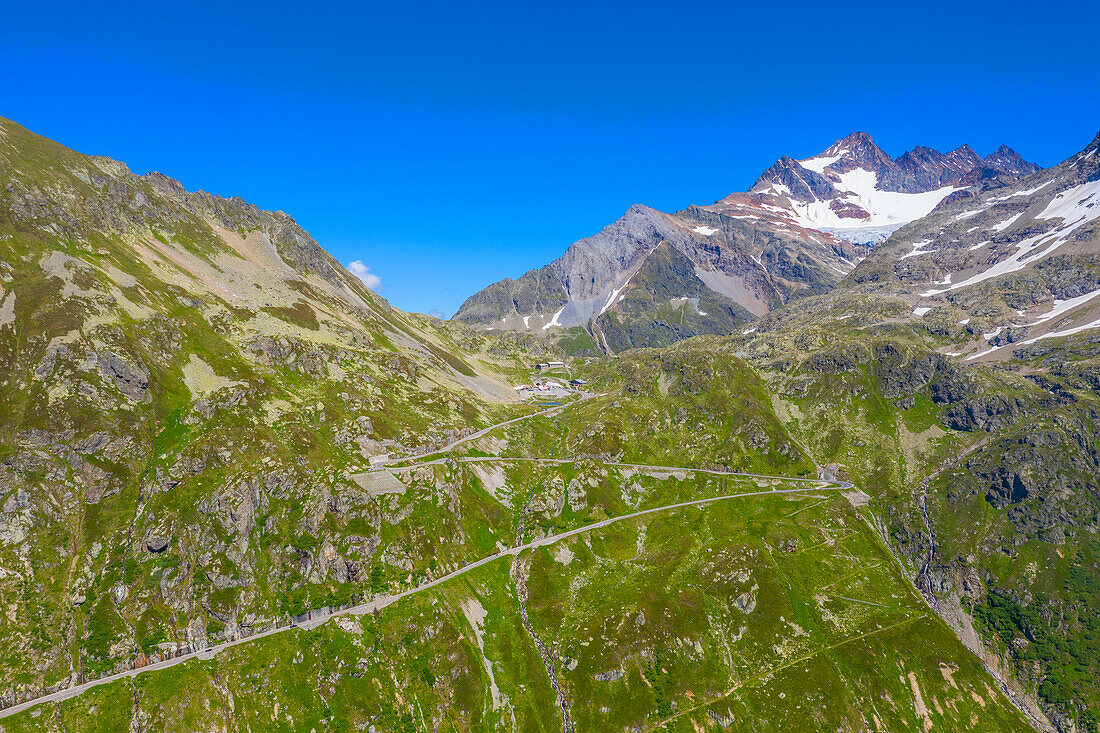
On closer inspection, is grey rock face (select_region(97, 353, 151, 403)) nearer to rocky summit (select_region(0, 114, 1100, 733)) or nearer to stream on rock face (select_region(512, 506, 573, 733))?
rocky summit (select_region(0, 114, 1100, 733))

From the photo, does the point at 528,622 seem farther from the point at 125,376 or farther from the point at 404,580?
the point at 125,376

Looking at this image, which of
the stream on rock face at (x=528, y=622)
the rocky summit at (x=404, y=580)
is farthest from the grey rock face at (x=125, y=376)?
the stream on rock face at (x=528, y=622)

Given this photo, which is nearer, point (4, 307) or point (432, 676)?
point (432, 676)

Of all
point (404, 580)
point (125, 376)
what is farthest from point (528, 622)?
point (125, 376)

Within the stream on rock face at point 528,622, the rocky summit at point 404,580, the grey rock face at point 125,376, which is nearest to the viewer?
the rocky summit at point 404,580

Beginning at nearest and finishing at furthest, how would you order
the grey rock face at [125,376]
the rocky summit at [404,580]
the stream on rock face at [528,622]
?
1. the rocky summit at [404,580]
2. the stream on rock face at [528,622]
3. the grey rock face at [125,376]

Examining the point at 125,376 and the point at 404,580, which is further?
the point at 125,376

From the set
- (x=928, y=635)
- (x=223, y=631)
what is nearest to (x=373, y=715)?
(x=223, y=631)

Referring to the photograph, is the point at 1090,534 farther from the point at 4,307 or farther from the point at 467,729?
the point at 4,307

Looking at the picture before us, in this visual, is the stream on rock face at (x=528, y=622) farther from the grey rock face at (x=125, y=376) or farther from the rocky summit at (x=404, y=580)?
the grey rock face at (x=125, y=376)

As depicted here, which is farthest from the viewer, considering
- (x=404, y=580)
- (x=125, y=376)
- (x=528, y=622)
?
(x=125, y=376)

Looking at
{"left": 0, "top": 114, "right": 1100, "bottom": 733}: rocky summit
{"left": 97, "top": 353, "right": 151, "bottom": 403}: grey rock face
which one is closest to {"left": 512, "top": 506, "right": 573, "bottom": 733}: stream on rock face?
{"left": 0, "top": 114, "right": 1100, "bottom": 733}: rocky summit
